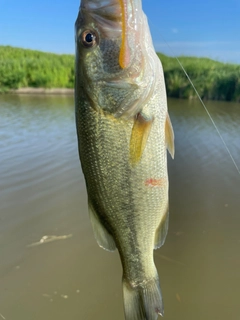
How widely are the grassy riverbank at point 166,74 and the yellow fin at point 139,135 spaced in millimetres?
7857

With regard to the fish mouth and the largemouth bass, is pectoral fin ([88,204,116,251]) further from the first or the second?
the fish mouth

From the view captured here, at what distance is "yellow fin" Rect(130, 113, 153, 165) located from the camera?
1297 millimetres

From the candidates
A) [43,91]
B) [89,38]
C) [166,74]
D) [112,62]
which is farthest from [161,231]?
[43,91]

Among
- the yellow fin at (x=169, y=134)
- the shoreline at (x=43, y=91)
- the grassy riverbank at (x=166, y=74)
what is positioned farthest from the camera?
the shoreline at (x=43, y=91)

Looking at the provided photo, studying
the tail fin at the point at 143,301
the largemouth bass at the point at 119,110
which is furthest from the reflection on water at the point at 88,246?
the largemouth bass at the point at 119,110

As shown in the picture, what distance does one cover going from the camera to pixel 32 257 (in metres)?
3.88

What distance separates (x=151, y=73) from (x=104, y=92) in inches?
8.5

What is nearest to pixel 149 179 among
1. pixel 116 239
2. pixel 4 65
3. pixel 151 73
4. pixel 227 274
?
pixel 116 239

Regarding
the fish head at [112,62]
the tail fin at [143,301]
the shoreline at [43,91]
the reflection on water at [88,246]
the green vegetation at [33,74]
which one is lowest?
the reflection on water at [88,246]

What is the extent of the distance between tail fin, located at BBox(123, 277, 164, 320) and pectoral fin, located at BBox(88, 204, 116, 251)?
0.79ft

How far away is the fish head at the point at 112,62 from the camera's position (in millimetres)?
1309

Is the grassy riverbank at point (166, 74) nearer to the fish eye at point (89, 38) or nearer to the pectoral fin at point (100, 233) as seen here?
the fish eye at point (89, 38)

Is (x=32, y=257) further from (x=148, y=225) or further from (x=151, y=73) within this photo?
(x=151, y=73)

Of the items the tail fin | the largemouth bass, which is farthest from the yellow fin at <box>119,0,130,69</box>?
the tail fin
